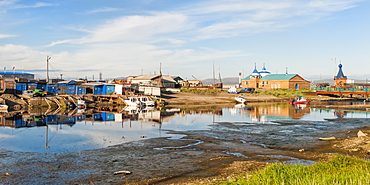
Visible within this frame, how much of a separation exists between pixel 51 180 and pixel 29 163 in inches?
148

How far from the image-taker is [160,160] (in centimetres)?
1772

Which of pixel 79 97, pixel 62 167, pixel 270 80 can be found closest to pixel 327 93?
pixel 270 80

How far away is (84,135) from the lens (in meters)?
27.6

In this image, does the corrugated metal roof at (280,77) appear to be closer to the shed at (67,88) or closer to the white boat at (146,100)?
the white boat at (146,100)

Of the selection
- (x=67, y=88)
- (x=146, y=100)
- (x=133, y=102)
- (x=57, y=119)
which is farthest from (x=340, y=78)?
(x=57, y=119)

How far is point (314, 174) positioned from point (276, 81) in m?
102

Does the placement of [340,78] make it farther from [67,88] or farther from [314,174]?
[314,174]

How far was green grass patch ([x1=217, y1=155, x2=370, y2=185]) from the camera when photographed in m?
9.26

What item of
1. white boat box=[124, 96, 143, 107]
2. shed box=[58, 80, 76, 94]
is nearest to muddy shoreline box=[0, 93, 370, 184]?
white boat box=[124, 96, 143, 107]

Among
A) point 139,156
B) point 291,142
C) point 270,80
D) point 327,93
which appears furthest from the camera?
point 270,80

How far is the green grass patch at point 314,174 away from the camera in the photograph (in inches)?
364

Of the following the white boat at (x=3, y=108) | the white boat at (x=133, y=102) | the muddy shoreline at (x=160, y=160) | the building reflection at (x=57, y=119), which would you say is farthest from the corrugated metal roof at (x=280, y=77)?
the muddy shoreline at (x=160, y=160)

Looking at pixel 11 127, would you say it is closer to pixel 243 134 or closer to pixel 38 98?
pixel 243 134

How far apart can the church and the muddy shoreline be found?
8677 cm
